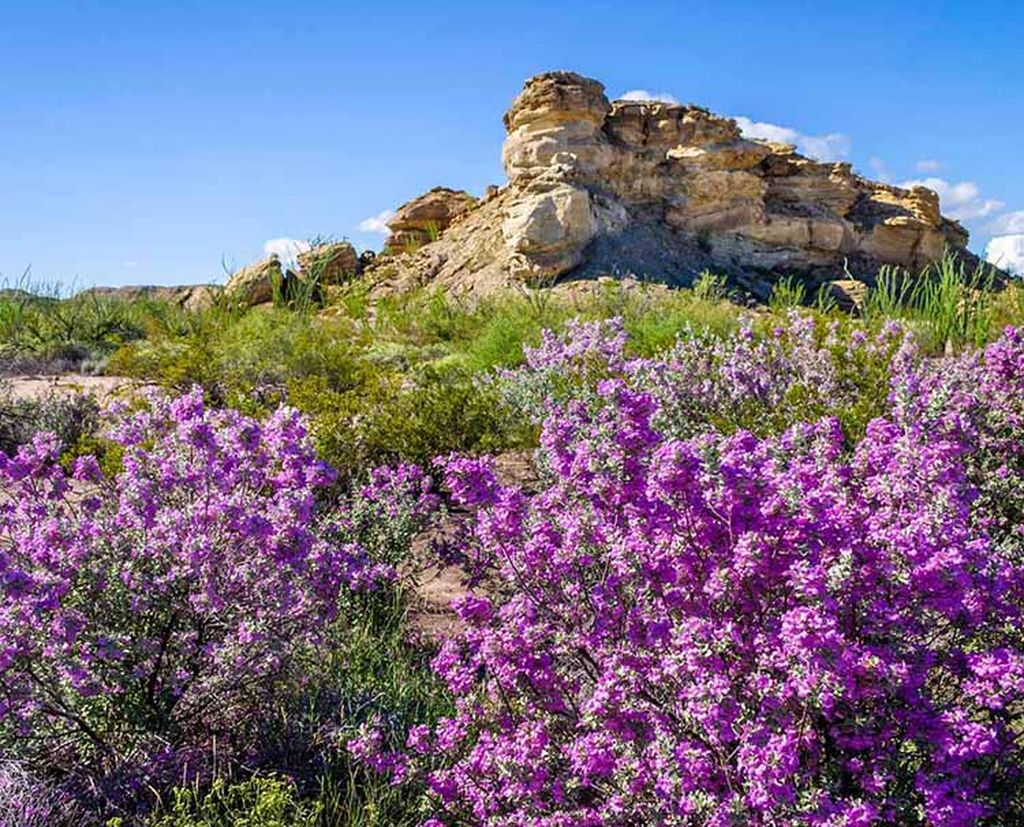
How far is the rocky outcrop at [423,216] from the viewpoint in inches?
1302

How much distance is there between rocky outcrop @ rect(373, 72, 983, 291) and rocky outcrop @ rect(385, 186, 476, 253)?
5cm

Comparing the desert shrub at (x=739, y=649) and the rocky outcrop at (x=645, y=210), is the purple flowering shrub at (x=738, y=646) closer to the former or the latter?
the desert shrub at (x=739, y=649)

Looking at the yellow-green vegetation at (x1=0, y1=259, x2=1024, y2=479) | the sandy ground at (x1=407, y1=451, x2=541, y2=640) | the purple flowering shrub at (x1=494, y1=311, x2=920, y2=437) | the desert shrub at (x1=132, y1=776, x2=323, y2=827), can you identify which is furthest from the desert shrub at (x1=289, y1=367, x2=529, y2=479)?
the desert shrub at (x1=132, y1=776, x2=323, y2=827)

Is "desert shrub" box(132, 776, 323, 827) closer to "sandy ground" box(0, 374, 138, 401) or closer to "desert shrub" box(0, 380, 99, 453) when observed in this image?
"desert shrub" box(0, 380, 99, 453)

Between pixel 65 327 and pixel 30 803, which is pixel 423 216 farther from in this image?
pixel 30 803

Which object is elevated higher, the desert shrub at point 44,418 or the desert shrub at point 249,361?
the desert shrub at point 249,361

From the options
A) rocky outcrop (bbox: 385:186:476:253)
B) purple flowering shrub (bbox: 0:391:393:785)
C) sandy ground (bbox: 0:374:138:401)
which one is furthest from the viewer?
rocky outcrop (bbox: 385:186:476:253)

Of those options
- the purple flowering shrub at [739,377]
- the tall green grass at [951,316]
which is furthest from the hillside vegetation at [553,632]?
the tall green grass at [951,316]

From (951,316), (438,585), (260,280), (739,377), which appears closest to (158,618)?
(438,585)

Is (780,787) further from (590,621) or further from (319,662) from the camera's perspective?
(319,662)

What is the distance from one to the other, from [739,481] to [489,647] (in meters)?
1.09

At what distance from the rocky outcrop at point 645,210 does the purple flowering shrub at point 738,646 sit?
2204 cm

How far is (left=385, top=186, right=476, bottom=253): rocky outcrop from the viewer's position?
108ft

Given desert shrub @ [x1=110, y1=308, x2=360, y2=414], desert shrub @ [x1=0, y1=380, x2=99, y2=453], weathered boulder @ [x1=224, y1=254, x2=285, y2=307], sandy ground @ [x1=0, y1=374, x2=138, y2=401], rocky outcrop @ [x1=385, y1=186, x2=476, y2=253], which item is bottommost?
desert shrub @ [x1=0, y1=380, x2=99, y2=453]
